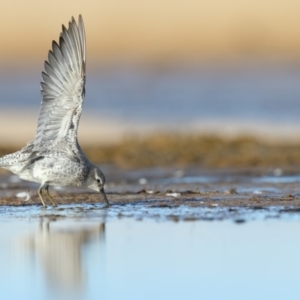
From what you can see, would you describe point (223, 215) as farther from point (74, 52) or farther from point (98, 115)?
point (98, 115)

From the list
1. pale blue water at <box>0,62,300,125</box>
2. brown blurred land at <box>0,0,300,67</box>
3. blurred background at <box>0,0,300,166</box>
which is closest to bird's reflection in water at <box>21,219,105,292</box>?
blurred background at <box>0,0,300,166</box>

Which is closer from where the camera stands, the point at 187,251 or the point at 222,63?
the point at 187,251

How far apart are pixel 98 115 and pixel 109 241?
49.9ft

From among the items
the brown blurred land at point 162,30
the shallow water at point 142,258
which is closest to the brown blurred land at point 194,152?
the shallow water at point 142,258

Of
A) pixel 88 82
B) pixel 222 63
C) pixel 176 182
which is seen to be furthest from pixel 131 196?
pixel 222 63

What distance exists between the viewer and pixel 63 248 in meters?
8.38

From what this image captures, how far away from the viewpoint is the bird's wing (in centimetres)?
1059

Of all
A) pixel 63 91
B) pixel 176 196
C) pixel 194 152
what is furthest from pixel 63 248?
pixel 194 152

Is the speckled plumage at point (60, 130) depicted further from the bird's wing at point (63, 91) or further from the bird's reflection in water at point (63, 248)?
the bird's reflection in water at point (63, 248)

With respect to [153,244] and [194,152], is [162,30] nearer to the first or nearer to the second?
[194,152]

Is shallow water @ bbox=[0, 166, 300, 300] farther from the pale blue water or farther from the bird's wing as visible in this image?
the pale blue water

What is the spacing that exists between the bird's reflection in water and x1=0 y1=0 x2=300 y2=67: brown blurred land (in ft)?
83.9

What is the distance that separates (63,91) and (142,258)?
3370 mm

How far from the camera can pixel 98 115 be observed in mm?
23594
